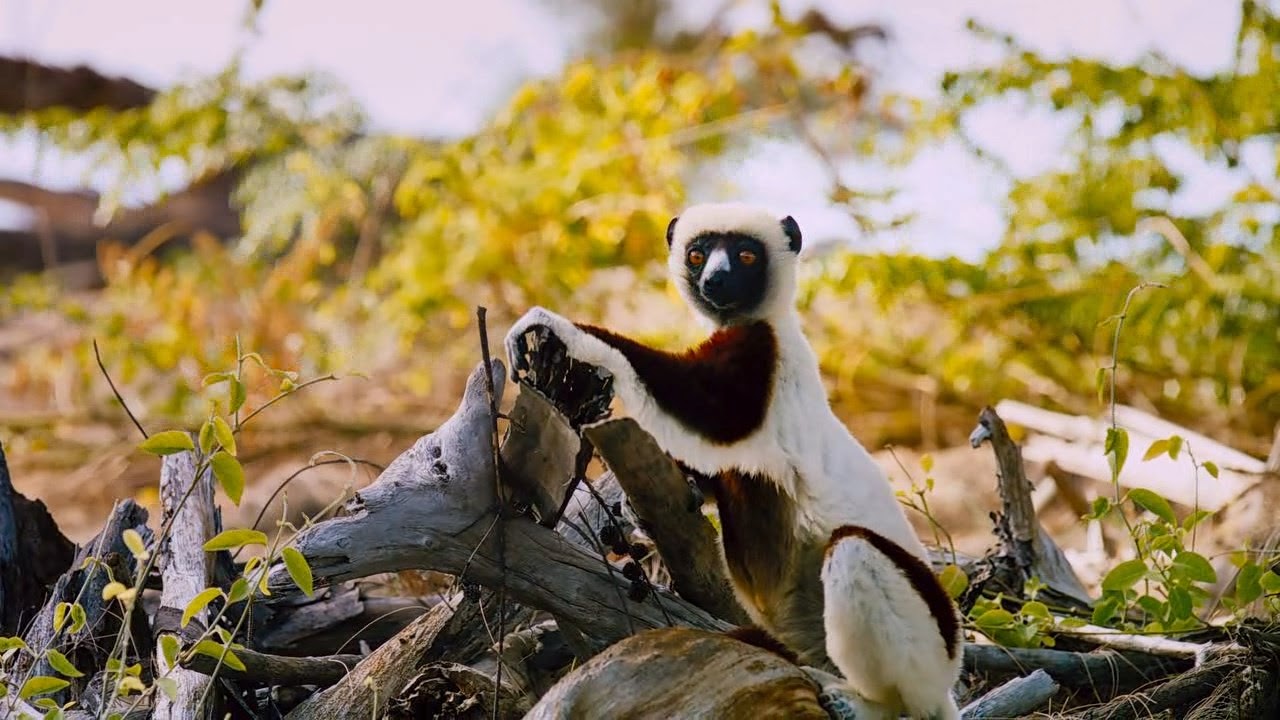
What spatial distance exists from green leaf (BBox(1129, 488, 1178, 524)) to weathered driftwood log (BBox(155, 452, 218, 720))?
2793mm

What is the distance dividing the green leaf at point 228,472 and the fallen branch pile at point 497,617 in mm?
73

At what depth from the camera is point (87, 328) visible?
9.63 meters

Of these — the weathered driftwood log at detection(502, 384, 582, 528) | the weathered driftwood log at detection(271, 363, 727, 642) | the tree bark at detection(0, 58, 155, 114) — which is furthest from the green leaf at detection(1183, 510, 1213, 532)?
the tree bark at detection(0, 58, 155, 114)

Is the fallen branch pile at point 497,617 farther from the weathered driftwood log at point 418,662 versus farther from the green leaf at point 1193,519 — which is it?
the green leaf at point 1193,519

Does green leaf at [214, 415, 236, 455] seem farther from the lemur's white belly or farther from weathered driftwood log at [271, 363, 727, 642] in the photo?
the lemur's white belly

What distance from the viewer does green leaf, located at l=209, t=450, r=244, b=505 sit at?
106 inches

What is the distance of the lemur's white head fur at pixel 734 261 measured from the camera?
144 inches

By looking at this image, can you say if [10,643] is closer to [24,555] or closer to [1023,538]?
[24,555]

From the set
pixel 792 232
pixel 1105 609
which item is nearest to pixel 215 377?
pixel 792 232

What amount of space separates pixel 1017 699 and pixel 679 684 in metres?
1.28

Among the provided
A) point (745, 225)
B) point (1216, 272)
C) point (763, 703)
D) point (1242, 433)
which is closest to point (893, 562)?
point (763, 703)

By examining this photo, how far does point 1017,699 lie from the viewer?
3543mm

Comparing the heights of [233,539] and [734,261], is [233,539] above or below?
below

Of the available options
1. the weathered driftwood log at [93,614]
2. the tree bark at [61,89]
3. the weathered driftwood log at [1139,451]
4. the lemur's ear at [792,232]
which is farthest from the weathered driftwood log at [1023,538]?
the tree bark at [61,89]
